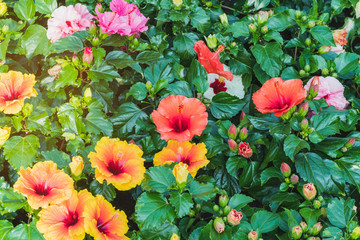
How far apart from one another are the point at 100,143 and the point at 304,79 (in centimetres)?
106

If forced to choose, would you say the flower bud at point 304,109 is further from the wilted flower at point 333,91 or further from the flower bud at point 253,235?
the flower bud at point 253,235

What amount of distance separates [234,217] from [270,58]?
0.86 m

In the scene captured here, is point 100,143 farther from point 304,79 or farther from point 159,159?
point 304,79

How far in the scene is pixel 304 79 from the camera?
73.9 inches

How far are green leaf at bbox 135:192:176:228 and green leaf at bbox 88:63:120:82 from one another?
2.04 feet

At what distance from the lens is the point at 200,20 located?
1.96m

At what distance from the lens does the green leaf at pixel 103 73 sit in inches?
66.3

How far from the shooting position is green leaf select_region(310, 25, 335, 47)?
1.80m

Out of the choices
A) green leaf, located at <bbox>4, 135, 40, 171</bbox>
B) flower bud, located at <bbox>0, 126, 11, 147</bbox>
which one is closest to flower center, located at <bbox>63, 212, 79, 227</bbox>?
green leaf, located at <bbox>4, 135, 40, 171</bbox>

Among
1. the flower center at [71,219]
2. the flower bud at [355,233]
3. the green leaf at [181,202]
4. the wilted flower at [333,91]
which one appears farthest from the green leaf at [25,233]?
the wilted flower at [333,91]

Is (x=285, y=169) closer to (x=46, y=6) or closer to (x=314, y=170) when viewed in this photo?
(x=314, y=170)

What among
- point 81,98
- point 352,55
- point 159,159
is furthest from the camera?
point 352,55

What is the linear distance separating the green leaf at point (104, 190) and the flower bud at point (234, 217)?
1.55 feet

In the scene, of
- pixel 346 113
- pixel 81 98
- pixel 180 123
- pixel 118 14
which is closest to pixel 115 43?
pixel 118 14
